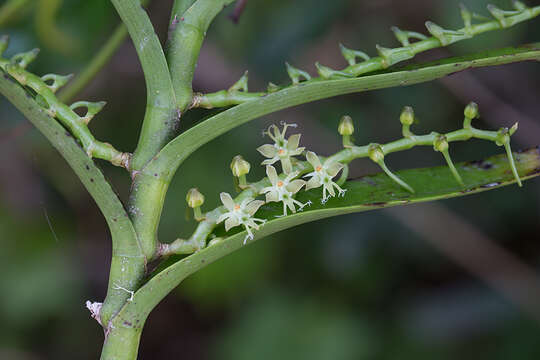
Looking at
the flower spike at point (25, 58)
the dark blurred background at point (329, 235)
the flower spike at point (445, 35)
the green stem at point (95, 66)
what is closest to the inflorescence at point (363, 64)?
the flower spike at point (445, 35)

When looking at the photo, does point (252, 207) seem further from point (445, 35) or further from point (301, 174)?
point (445, 35)

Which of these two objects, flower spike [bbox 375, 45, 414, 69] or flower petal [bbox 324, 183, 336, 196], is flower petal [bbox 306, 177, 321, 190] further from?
flower spike [bbox 375, 45, 414, 69]

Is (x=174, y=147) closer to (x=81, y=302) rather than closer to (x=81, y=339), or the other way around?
(x=81, y=302)

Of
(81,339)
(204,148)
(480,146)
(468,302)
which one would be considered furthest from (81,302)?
(480,146)

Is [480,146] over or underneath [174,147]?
over

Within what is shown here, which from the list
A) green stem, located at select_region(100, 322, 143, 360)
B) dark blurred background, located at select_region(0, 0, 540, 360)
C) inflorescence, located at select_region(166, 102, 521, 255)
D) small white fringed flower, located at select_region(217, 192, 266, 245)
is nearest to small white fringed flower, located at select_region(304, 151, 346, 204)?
inflorescence, located at select_region(166, 102, 521, 255)

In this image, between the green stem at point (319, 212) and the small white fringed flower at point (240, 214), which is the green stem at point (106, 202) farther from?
the small white fringed flower at point (240, 214)
